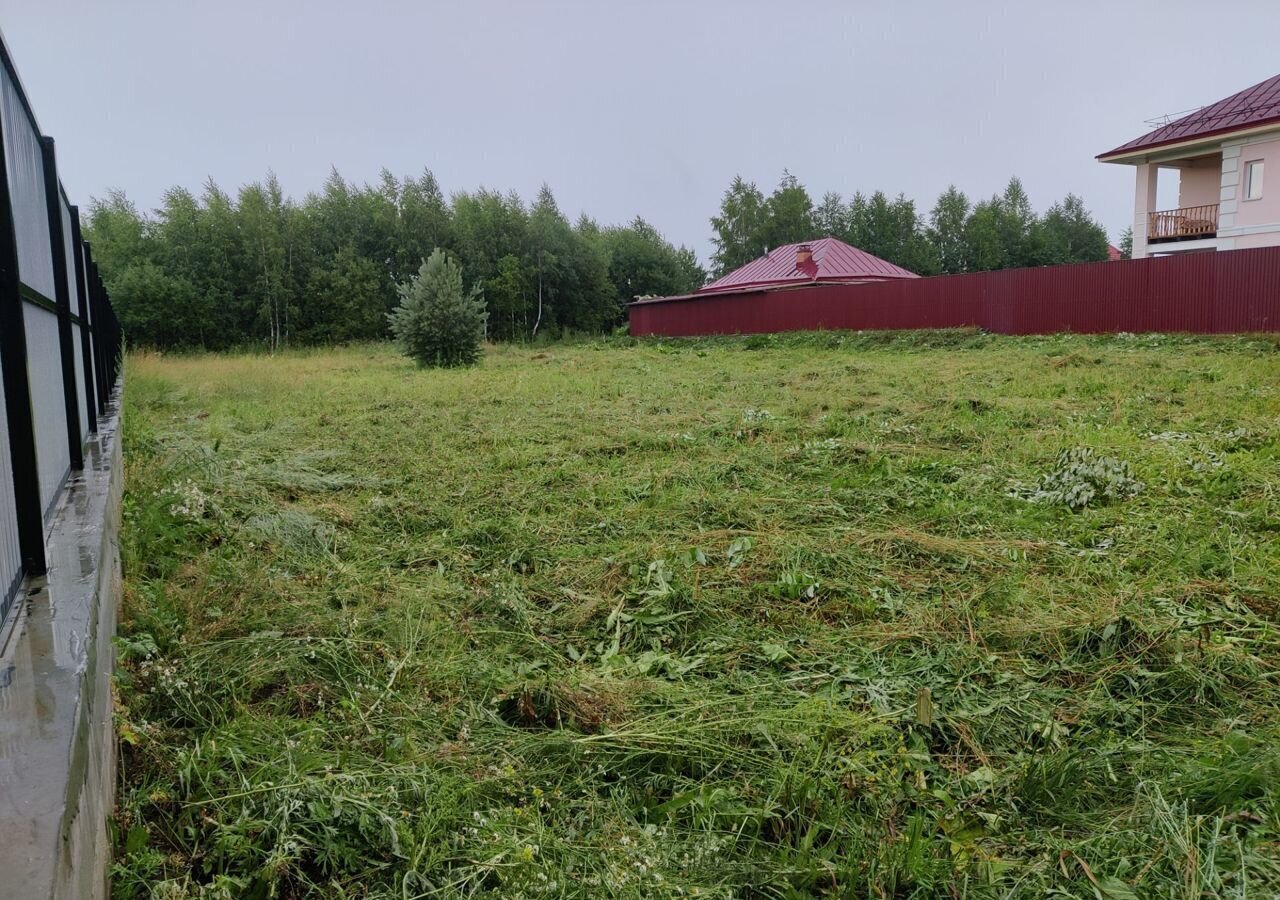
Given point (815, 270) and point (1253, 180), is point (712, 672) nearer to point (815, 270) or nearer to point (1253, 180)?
point (1253, 180)

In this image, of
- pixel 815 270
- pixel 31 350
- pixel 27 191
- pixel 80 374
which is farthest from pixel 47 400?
pixel 815 270

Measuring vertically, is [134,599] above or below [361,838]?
above

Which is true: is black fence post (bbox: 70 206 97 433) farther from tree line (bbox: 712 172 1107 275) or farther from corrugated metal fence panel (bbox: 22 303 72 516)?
tree line (bbox: 712 172 1107 275)

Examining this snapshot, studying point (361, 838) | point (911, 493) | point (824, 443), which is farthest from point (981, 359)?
point (361, 838)

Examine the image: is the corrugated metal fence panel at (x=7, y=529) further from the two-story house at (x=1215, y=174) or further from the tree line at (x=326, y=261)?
the tree line at (x=326, y=261)

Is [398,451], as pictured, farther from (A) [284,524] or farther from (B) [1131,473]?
(B) [1131,473]

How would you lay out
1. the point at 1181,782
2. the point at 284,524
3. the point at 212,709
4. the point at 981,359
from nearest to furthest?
1. the point at 1181,782
2. the point at 212,709
3. the point at 284,524
4. the point at 981,359

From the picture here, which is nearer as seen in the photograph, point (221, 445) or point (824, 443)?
point (824, 443)

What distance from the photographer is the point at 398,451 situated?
275 inches

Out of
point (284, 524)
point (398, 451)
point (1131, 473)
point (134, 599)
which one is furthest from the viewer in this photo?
point (398, 451)

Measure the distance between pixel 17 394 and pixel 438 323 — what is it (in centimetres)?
1685

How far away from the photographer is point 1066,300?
17.5 metres

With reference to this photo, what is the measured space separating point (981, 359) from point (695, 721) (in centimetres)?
1324

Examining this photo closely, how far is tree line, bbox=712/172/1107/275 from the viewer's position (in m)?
54.4
